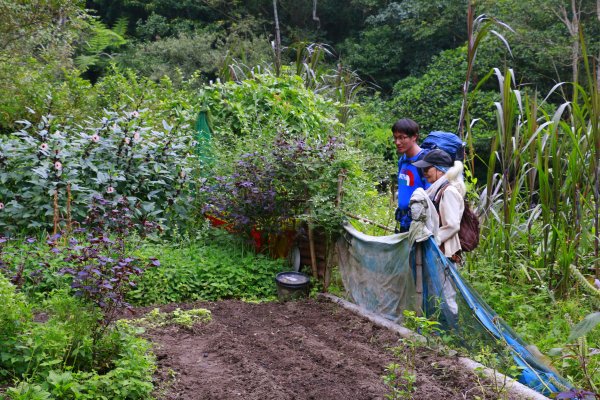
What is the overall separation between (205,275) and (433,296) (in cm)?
261

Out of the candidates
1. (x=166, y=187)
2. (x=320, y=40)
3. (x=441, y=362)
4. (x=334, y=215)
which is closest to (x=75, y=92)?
(x=166, y=187)

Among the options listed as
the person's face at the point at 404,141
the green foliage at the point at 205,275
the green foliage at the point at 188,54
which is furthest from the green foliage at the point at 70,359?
the green foliage at the point at 188,54

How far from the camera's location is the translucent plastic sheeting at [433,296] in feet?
12.7

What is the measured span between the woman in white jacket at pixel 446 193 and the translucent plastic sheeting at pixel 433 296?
19 cm

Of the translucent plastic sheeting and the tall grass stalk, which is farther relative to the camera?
the tall grass stalk

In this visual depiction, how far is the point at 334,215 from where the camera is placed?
5.95 metres

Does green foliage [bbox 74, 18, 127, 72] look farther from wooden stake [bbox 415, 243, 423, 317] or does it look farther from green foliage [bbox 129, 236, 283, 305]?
wooden stake [bbox 415, 243, 423, 317]

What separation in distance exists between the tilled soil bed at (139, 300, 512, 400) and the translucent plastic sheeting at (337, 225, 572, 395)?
0.25 m

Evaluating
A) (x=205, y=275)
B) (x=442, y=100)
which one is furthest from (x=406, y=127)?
(x=442, y=100)

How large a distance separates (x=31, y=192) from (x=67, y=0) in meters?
3.67

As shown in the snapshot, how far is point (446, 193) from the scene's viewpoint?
4.48 metres

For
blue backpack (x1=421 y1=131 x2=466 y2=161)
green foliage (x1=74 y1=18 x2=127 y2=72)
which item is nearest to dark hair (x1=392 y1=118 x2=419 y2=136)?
blue backpack (x1=421 y1=131 x2=466 y2=161)

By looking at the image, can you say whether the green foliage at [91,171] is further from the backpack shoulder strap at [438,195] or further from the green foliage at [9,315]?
the backpack shoulder strap at [438,195]

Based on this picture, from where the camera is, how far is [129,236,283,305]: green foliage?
586cm
